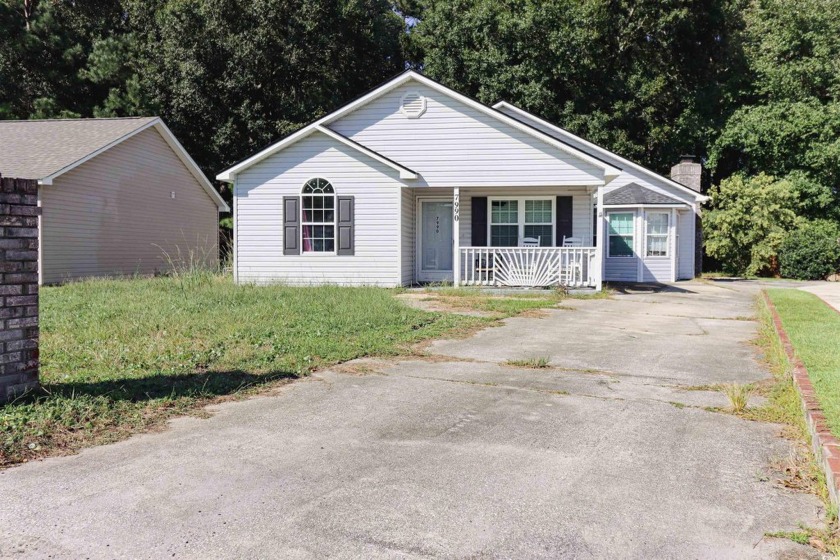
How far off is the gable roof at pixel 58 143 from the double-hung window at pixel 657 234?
1670 cm

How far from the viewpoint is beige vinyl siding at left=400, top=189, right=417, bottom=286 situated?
17000 mm

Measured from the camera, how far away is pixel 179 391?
5.94 m

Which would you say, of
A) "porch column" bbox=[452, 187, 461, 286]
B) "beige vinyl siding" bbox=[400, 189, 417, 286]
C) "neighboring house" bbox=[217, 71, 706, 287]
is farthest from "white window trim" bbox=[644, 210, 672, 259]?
"beige vinyl siding" bbox=[400, 189, 417, 286]

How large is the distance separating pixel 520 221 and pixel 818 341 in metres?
10.3

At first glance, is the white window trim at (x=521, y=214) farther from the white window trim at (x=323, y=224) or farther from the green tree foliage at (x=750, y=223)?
the green tree foliage at (x=750, y=223)

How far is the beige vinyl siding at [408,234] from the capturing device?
17000 millimetres

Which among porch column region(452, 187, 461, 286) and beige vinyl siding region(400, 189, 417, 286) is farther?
beige vinyl siding region(400, 189, 417, 286)

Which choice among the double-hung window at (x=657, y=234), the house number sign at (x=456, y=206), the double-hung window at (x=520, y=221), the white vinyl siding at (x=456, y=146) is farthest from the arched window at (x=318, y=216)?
the double-hung window at (x=657, y=234)

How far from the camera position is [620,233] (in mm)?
21703

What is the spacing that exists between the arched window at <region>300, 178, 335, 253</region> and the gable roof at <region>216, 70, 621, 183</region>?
1225 mm

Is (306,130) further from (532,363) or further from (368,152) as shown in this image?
(532,363)

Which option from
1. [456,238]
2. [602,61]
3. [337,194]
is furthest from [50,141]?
[602,61]

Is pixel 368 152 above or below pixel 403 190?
above

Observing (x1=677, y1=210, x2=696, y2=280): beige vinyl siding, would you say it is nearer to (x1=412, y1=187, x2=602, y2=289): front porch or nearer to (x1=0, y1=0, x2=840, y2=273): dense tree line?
(x1=0, y1=0, x2=840, y2=273): dense tree line
